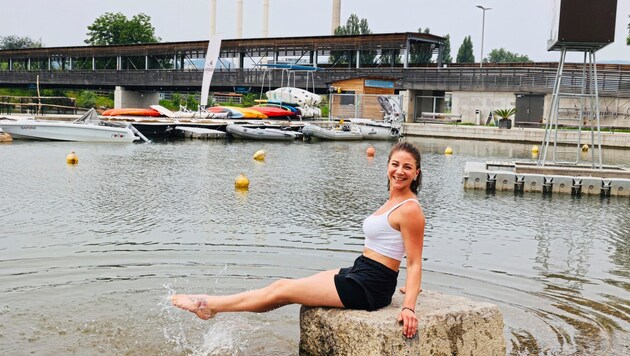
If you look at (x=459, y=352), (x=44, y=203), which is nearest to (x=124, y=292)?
(x=459, y=352)

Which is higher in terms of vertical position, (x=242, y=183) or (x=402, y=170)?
(x=402, y=170)

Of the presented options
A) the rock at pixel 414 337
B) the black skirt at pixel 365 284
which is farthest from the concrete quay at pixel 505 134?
the black skirt at pixel 365 284

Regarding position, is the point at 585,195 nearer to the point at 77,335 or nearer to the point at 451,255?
the point at 451,255

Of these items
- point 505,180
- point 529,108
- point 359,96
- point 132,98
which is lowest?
point 505,180

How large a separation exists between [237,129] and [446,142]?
504 inches

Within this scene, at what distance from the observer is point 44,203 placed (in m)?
15.9

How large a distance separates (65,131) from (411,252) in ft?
112

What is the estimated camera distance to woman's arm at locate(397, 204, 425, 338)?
5520mm

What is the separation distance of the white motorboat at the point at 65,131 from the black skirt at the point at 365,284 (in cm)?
3275

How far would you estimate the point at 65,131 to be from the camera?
36812 mm

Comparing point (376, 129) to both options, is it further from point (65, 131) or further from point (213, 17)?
point (213, 17)

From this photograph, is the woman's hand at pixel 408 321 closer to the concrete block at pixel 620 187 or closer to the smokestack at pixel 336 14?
the concrete block at pixel 620 187

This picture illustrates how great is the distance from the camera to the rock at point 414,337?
5641 millimetres

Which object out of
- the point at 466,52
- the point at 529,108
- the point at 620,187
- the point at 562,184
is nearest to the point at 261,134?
the point at 529,108
